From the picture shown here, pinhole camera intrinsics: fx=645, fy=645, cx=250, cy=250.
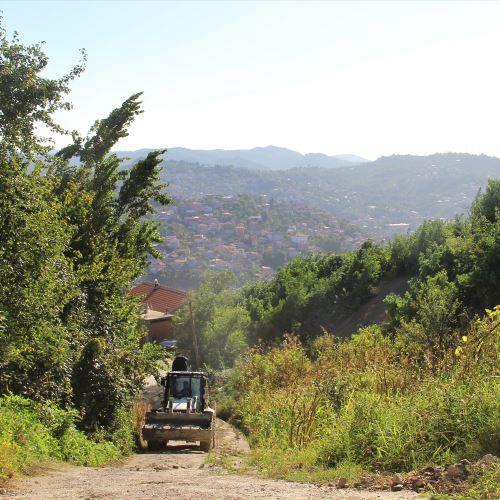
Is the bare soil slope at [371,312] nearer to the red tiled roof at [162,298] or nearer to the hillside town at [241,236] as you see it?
the red tiled roof at [162,298]

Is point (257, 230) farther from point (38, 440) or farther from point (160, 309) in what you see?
point (38, 440)

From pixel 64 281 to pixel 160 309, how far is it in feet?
187

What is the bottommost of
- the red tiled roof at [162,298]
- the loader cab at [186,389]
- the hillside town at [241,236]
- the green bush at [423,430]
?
the loader cab at [186,389]

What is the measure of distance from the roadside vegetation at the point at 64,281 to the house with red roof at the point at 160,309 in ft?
126

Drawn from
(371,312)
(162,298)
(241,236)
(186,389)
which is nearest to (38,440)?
(186,389)

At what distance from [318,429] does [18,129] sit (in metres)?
8.96

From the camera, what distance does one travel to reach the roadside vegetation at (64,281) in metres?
12.2

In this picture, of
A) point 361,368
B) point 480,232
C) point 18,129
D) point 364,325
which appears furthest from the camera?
point 364,325

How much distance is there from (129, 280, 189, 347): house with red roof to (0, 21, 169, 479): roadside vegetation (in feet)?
126

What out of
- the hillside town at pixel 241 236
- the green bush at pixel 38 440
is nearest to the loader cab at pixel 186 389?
the green bush at pixel 38 440

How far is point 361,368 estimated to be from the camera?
606 inches

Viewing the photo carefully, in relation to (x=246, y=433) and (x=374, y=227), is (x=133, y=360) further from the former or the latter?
(x=374, y=227)

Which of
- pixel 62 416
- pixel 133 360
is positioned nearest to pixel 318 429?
pixel 62 416

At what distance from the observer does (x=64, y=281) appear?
14750mm
